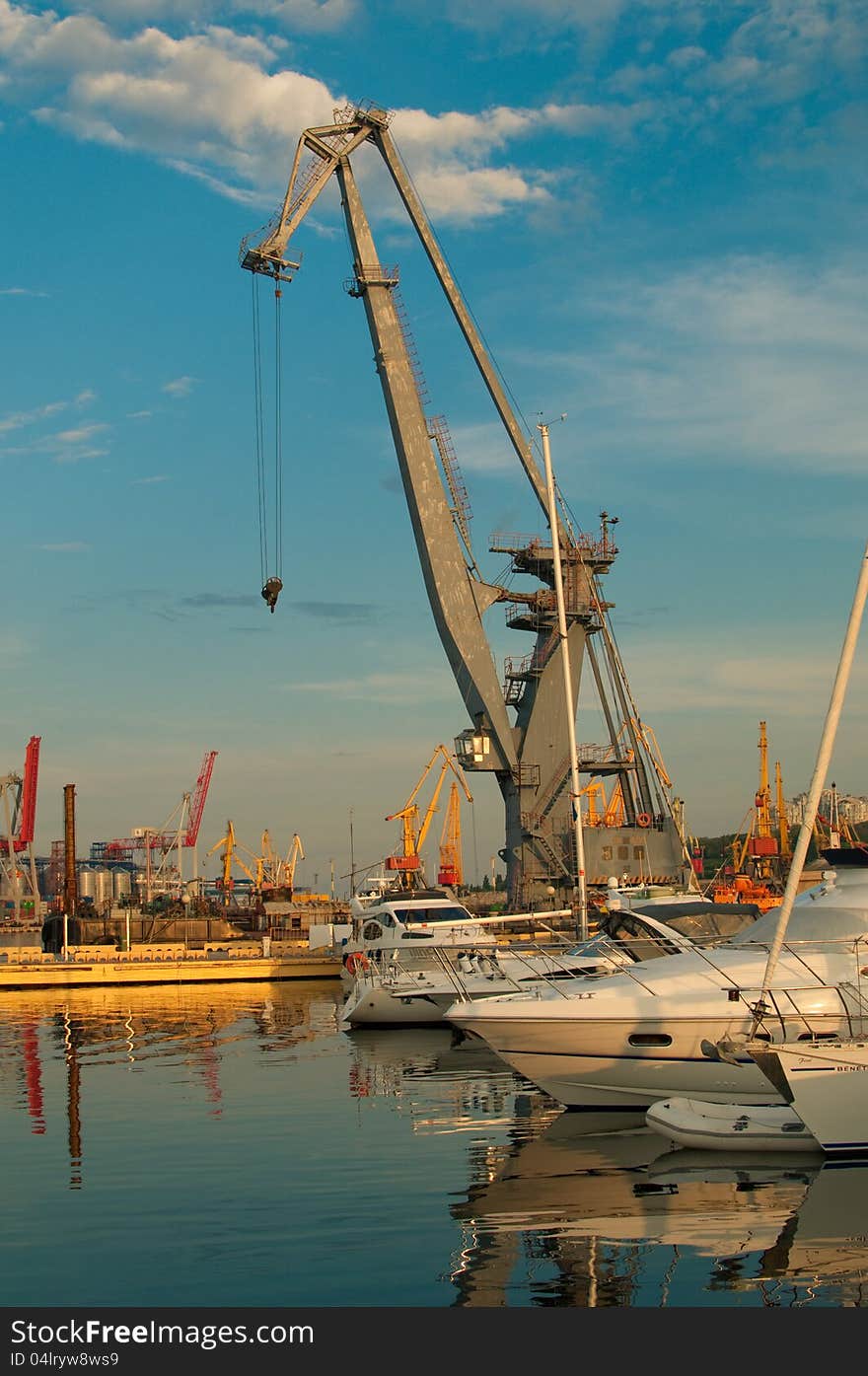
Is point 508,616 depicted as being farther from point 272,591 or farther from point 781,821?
point 781,821

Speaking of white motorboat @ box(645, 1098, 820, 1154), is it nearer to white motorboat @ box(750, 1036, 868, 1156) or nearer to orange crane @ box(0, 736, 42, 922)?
white motorboat @ box(750, 1036, 868, 1156)

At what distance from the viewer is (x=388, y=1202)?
14.2 meters

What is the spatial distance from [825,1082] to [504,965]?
16.9m

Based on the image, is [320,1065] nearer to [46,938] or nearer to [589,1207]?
[589,1207]

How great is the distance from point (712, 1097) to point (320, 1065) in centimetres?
1047

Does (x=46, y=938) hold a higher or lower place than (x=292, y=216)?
lower

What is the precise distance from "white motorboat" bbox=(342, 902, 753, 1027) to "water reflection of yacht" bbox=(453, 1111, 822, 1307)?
4.16 meters

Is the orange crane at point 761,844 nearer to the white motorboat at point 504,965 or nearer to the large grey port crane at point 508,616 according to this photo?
the large grey port crane at point 508,616

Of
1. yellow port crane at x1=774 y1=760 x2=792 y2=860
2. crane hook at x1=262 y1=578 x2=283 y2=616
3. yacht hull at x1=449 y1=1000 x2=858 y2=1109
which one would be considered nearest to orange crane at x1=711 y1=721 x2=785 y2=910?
yellow port crane at x1=774 y1=760 x2=792 y2=860

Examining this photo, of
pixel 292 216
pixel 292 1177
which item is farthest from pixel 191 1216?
pixel 292 216

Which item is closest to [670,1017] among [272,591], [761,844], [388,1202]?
[388,1202]

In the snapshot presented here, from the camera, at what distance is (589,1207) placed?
13.7m

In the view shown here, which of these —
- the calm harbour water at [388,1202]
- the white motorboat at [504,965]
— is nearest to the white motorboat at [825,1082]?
the calm harbour water at [388,1202]
